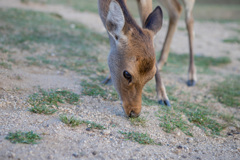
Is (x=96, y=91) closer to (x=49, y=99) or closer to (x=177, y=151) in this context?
(x=49, y=99)

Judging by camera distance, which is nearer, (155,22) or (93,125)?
(93,125)

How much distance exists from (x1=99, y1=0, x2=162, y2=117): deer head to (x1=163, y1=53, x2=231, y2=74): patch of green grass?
3187 millimetres

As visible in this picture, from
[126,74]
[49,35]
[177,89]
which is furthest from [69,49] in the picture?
[126,74]

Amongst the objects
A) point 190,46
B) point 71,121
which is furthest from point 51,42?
point 71,121

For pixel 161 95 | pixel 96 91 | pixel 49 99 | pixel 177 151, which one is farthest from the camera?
pixel 161 95

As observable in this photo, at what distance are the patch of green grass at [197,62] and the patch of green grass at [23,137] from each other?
4.51 m

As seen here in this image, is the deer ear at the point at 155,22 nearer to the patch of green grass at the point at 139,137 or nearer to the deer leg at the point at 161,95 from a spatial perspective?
the deer leg at the point at 161,95

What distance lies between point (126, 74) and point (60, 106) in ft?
3.39

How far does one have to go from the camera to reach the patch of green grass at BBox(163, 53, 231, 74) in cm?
690

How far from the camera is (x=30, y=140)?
8.71ft

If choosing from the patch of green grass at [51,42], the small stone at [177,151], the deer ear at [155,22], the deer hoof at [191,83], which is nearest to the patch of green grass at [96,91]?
the patch of green grass at [51,42]

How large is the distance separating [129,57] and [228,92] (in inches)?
121

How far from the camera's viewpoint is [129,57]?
11.3 feet

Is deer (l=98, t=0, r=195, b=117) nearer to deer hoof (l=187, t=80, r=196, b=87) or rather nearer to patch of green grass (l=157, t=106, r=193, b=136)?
patch of green grass (l=157, t=106, r=193, b=136)
